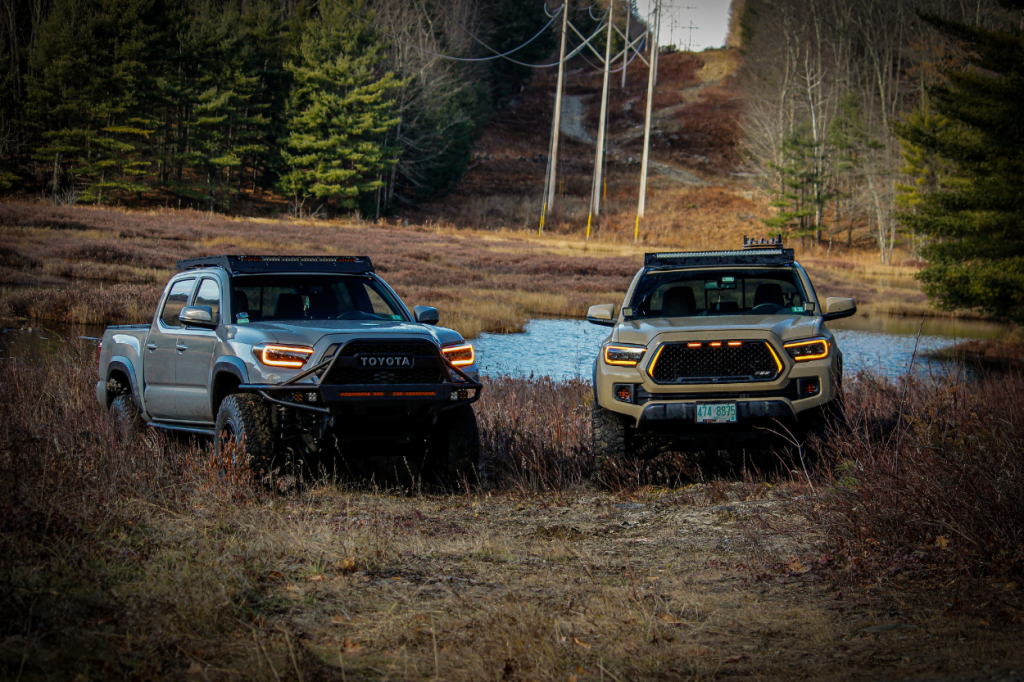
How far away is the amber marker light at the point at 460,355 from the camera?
26.4 feet

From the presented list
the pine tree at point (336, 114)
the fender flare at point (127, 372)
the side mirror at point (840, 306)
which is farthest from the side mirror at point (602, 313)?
the pine tree at point (336, 114)

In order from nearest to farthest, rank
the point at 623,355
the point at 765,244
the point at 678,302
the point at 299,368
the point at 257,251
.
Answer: the point at 299,368 < the point at 623,355 < the point at 678,302 < the point at 765,244 < the point at 257,251

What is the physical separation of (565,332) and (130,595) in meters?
21.2

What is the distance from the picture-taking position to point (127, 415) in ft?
32.0

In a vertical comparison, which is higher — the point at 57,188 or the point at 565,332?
the point at 57,188

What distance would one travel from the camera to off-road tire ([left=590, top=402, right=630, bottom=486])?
27.6 ft

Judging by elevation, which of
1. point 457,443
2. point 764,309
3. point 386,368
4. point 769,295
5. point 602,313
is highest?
point 769,295

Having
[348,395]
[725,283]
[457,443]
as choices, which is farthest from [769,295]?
[348,395]

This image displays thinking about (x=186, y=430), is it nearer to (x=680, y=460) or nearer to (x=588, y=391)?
(x=680, y=460)

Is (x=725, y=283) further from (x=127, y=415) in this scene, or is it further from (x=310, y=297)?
(x=127, y=415)

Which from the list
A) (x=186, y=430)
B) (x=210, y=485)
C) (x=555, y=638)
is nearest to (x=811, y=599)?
(x=555, y=638)

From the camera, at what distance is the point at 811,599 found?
5434 millimetres

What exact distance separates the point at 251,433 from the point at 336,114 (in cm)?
5698

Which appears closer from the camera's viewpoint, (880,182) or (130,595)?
(130,595)
